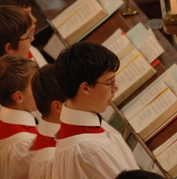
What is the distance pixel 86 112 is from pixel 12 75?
0.82 m

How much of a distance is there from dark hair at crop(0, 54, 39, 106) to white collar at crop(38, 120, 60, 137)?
366mm

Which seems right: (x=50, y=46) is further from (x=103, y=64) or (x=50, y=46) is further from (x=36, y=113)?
(x=103, y=64)

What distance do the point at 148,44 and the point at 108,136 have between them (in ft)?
4.31

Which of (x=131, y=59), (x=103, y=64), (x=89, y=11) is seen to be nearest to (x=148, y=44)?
(x=131, y=59)

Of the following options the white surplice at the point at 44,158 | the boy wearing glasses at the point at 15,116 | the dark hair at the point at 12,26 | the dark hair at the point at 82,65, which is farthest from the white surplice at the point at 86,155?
the dark hair at the point at 12,26

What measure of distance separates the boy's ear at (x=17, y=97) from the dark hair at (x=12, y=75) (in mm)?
17

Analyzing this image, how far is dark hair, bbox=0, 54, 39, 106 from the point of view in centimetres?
298

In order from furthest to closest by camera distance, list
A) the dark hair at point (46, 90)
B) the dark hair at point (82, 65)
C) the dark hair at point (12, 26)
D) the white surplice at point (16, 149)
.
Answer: the dark hair at point (12, 26), the white surplice at point (16, 149), the dark hair at point (46, 90), the dark hair at point (82, 65)

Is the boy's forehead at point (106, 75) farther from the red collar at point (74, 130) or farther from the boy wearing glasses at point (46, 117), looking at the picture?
the boy wearing glasses at point (46, 117)

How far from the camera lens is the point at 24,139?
2957 millimetres

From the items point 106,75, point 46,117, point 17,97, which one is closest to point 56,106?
point 46,117

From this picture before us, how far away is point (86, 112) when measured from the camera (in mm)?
2283

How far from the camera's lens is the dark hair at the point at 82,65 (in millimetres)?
2229

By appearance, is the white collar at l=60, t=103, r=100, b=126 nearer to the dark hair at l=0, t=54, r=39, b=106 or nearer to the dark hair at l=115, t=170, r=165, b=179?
the dark hair at l=115, t=170, r=165, b=179
